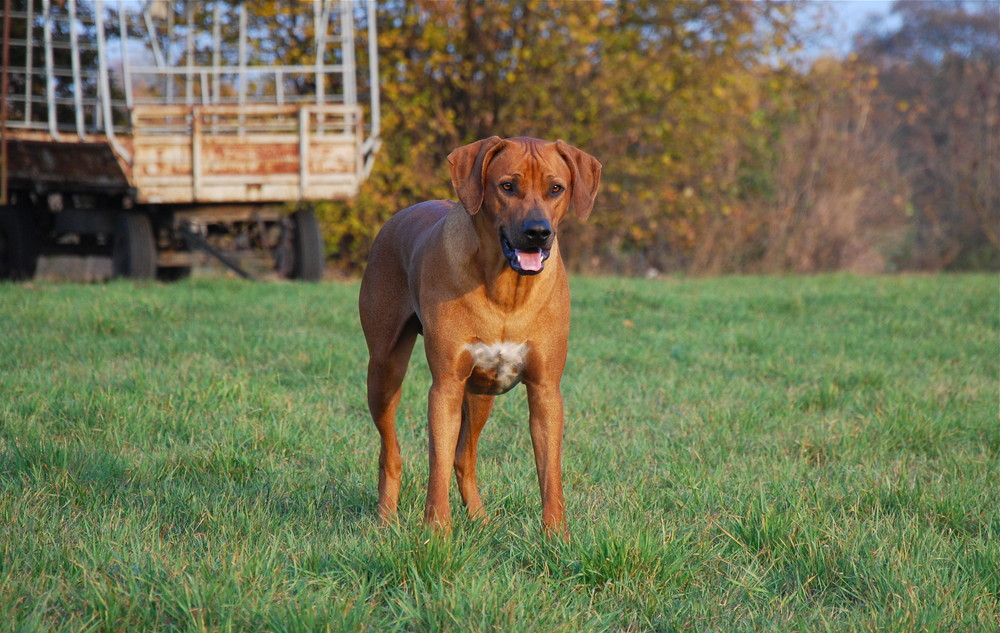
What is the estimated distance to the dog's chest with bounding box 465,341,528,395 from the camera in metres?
3.46

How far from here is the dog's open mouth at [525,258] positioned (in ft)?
10.7

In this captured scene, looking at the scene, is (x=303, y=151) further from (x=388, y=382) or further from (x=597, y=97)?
(x=388, y=382)

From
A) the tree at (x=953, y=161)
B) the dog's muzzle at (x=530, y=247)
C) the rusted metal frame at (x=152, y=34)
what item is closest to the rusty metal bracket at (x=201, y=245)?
the rusted metal frame at (x=152, y=34)

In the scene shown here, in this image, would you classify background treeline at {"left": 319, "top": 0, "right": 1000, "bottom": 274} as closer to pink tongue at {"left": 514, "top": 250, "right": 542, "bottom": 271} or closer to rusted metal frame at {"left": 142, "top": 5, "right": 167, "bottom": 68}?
rusted metal frame at {"left": 142, "top": 5, "right": 167, "bottom": 68}

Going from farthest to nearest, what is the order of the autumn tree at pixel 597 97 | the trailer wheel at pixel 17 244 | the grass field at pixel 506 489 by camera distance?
the autumn tree at pixel 597 97 < the trailer wheel at pixel 17 244 < the grass field at pixel 506 489

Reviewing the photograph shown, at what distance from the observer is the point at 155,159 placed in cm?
1053

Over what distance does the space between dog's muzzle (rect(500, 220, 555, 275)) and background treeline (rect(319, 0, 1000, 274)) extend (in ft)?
38.3

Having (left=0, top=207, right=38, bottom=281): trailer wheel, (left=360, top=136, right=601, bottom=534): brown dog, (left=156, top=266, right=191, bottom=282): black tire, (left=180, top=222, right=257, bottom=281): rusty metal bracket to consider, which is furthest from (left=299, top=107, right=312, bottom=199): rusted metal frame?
(left=360, top=136, right=601, bottom=534): brown dog

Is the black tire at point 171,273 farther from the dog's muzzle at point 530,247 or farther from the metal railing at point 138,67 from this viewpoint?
the dog's muzzle at point 530,247

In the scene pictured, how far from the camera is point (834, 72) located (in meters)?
18.1

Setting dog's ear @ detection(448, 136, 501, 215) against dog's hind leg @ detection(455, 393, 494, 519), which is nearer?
dog's ear @ detection(448, 136, 501, 215)

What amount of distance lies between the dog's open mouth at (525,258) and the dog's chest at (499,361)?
28 centimetres

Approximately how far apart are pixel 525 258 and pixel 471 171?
40cm

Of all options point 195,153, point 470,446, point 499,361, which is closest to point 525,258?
point 499,361
